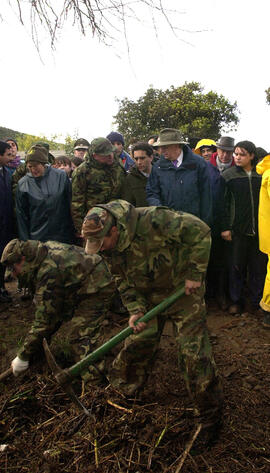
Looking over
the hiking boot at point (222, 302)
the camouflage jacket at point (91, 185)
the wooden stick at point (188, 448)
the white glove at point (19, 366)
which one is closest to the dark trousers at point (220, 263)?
the hiking boot at point (222, 302)

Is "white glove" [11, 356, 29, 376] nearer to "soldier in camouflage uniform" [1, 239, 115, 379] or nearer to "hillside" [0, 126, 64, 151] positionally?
"soldier in camouflage uniform" [1, 239, 115, 379]

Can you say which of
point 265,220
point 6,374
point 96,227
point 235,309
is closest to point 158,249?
point 96,227

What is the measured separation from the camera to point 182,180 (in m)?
3.88

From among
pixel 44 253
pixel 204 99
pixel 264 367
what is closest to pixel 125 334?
pixel 44 253

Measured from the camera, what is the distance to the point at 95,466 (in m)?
2.18

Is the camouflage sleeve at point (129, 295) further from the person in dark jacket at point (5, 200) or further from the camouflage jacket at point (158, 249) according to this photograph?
the person in dark jacket at point (5, 200)

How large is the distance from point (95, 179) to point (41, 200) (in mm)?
680

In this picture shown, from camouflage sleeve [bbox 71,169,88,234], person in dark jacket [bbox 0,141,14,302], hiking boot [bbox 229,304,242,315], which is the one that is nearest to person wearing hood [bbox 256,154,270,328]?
hiking boot [bbox 229,304,242,315]

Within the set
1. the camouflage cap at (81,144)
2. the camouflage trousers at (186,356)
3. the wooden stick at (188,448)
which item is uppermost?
the camouflage cap at (81,144)

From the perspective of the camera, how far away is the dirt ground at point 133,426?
2.20 metres

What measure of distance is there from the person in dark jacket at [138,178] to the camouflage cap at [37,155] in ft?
3.33

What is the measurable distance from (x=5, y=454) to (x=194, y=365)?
1.38 meters

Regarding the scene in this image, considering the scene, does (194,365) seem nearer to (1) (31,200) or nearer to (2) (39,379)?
(2) (39,379)

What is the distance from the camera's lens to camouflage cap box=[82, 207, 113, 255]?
2.14m
